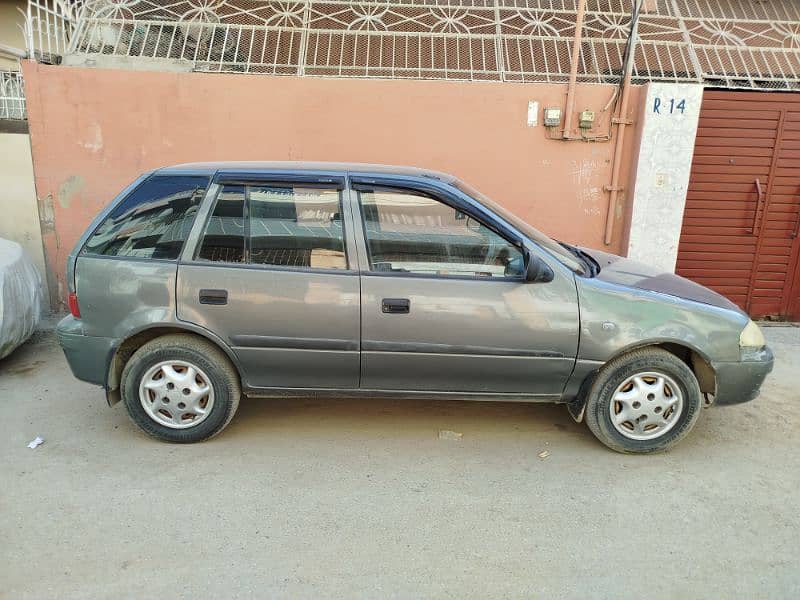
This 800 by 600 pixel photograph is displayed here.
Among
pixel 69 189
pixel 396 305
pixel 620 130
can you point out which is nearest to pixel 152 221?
pixel 396 305

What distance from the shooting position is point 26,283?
508 cm

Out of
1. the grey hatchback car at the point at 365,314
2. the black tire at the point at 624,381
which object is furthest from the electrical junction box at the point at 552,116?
the black tire at the point at 624,381

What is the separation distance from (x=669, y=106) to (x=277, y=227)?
462 centimetres

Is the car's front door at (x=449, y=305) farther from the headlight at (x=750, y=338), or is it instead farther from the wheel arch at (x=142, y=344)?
the headlight at (x=750, y=338)

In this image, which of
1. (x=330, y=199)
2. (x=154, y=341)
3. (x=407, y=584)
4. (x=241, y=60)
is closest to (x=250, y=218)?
(x=330, y=199)

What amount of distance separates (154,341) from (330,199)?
1399 millimetres

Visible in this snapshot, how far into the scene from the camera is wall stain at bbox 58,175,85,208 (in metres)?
6.18

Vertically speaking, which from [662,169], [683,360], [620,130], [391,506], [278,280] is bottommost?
[391,506]

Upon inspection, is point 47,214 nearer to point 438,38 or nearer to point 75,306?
point 75,306

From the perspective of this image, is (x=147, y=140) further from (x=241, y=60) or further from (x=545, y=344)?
(x=545, y=344)

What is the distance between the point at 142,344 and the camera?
3.73m

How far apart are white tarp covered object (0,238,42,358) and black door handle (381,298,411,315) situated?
324 centimetres

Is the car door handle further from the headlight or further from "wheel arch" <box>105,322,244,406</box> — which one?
the headlight

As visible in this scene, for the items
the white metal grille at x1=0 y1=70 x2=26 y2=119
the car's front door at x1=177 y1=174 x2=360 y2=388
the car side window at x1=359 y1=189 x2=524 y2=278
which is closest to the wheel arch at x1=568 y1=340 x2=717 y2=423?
the car side window at x1=359 y1=189 x2=524 y2=278
